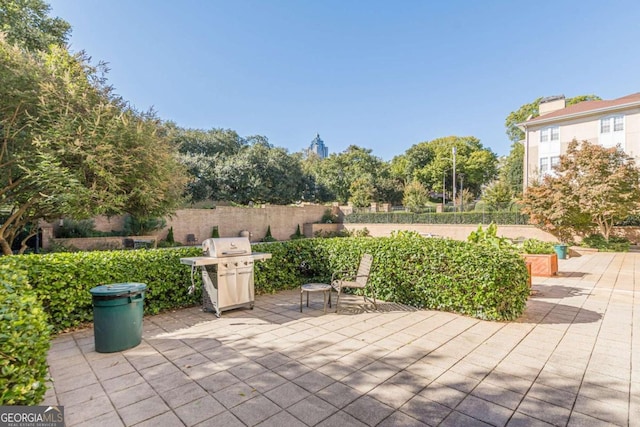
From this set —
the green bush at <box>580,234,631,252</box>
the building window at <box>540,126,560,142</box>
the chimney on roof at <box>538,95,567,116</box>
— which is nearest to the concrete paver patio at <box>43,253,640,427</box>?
the green bush at <box>580,234,631,252</box>

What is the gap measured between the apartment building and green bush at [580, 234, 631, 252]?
400 cm

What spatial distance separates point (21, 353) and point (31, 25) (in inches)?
614

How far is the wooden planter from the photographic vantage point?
8461 millimetres

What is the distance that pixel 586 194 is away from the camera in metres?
13.5

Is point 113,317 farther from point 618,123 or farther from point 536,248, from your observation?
point 618,123

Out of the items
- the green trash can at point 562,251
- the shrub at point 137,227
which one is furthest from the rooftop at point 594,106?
the shrub at point 137,227

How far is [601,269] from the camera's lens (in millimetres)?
9398

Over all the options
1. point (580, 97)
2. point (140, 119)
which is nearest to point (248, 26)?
point (140, 119)

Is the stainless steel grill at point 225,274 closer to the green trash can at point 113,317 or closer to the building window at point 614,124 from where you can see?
the green trash can at point 113,317

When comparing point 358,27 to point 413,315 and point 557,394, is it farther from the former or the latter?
point 557,394

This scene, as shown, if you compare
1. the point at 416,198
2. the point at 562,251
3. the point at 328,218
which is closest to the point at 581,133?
the point at 416,198

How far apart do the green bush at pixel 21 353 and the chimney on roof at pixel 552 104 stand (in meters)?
30.6

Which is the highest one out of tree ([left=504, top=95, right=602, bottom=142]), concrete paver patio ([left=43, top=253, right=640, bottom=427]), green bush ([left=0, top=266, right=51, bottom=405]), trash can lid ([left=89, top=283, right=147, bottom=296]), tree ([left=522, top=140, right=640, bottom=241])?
tree ([left=504, top=95, right=602, bottom=142])

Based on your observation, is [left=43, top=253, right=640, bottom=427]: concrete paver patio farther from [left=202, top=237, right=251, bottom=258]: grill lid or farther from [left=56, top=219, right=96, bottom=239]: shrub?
[left=56, top=219, right=96, bottom=239]: shrub
